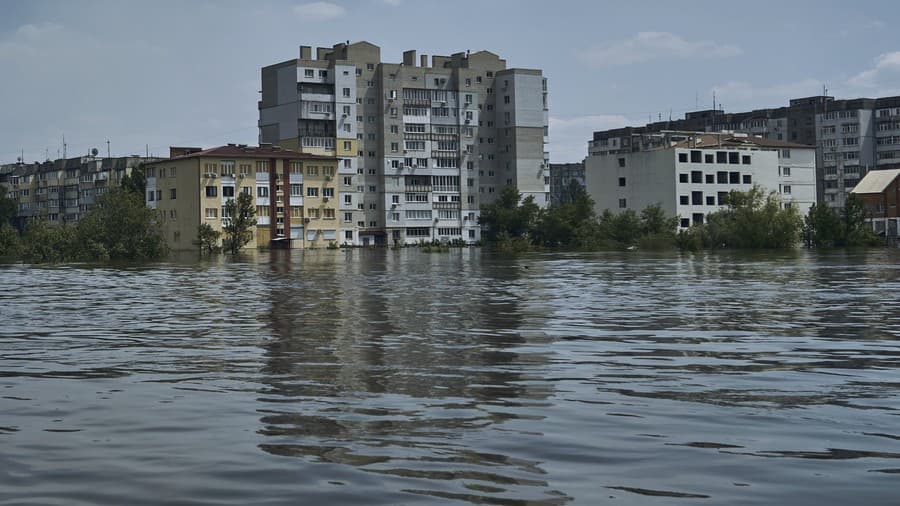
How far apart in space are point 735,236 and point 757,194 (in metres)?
4.42

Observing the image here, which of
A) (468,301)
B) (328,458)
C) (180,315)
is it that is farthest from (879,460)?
(468,301)

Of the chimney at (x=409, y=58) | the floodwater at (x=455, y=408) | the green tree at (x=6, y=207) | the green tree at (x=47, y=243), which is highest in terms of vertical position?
the chimney at (x=409, y=58)

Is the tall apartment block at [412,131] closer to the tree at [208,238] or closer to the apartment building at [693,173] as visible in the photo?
the apartment building at [693,173]

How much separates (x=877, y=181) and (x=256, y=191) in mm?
76343

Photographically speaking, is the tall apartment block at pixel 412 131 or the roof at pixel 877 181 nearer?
the roof at pixel 877 181

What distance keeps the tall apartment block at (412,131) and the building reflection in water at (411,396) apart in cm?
12758

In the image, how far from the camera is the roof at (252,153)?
134625 mm

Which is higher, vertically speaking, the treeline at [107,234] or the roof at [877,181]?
the roof at [877,181]

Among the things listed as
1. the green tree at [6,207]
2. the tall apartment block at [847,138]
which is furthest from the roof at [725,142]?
the green tree at [6,207]

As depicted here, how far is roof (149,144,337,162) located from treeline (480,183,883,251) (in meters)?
30.8

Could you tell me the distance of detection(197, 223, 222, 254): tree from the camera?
11694 cm

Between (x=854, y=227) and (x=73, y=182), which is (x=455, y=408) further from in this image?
(x=73, y=182)

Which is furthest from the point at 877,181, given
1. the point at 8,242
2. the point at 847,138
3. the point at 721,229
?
the point at 8,242

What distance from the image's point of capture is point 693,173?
13675 cm
